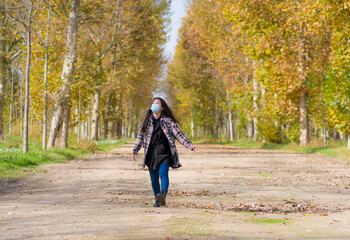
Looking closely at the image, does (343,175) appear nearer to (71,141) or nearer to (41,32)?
(41,32)

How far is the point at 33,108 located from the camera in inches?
901

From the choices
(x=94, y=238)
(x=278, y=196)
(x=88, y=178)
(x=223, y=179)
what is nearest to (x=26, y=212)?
(x=94, y=238)

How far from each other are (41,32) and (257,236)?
18312 mm

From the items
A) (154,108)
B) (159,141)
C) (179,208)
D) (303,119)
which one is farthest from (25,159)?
(303,119)

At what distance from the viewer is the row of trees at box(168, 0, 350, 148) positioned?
2336 cm

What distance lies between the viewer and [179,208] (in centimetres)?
802

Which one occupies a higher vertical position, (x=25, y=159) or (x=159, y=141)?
(x=159, y=141)

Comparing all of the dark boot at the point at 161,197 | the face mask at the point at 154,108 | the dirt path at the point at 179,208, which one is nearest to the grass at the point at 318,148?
the dirt path at the point at 179,208

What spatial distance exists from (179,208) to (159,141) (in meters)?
1.30

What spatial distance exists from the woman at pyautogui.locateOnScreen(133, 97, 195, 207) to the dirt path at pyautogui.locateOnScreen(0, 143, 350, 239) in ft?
1.93

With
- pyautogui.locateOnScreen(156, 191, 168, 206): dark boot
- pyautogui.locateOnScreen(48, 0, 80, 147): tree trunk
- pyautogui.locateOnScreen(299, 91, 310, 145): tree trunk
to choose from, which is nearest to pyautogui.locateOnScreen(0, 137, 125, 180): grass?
pyautogui.locateOnScreen(48, 0, 80, 147): tree trunk

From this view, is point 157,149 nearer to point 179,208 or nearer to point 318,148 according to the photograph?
point 179,208

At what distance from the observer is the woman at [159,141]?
8.55 metres

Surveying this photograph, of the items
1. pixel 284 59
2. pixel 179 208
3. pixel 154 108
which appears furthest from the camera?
pixel 284 59
